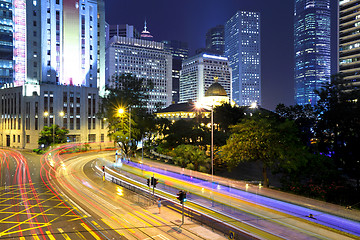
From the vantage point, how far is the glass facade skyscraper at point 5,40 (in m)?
111

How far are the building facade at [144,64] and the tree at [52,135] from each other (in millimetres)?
111442

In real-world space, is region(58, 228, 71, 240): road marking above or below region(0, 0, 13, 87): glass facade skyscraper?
below

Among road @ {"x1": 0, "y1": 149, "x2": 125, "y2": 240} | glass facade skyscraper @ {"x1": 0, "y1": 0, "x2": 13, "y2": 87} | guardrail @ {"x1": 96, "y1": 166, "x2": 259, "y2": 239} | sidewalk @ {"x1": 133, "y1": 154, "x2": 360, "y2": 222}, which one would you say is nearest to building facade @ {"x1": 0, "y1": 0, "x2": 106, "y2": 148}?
glass facade skyscraper @ {"x1": 0, "y1": 0, "x2": 13, "y2": 87}

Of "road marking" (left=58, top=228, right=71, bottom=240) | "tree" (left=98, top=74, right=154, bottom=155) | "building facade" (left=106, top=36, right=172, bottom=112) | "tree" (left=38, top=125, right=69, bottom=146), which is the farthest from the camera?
"building facade" (left=106, top=36, right=172, bottom=112)

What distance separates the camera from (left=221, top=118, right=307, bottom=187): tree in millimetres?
30328

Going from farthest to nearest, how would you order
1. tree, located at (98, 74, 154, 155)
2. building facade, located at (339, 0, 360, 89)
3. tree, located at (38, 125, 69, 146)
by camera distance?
building facade, located at (339, 0, 360, 89), tree, located at (38, 125, 69, 146), tree, located at (98, 74, 154, 155)

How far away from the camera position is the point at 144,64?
192750mm

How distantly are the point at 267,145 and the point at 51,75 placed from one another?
77772 millimetres

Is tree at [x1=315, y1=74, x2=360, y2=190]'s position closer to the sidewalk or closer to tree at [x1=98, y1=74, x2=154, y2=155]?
the sidewalk

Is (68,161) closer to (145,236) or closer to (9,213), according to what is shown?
(9,213)

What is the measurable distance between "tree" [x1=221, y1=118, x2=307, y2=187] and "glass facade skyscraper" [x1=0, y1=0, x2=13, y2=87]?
111 m

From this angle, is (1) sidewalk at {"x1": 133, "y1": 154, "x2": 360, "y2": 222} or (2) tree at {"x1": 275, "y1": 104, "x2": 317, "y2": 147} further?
(2) tree at {"x1": 275, "y1": 104, "x2": 317, "y2": 147}

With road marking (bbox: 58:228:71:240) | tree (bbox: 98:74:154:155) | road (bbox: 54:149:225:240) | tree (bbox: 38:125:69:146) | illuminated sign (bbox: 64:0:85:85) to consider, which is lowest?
road (bbox: 54:149:225:240)

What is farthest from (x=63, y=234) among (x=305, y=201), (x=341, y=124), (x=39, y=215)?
(x=341, y=124)
